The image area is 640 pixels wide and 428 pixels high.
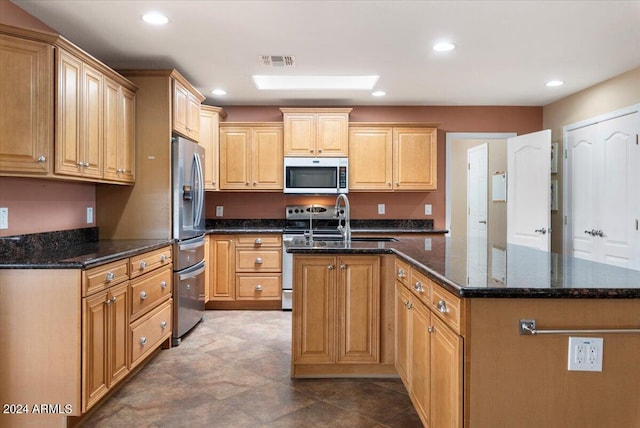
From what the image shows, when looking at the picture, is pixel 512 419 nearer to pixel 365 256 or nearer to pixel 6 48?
pixel 365 256

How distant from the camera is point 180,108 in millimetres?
3916

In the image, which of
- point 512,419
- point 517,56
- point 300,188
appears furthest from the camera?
point 300,188

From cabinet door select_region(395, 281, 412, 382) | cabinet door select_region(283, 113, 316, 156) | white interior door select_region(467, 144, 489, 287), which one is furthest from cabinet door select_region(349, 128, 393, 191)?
cabinet door select_region(395, 281, 412, 382)

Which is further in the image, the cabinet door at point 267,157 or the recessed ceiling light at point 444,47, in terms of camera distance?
the cabinet door at point 267,157

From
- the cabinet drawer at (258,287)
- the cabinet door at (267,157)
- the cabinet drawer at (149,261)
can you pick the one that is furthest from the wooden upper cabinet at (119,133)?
the cabinet drawer at (258,287)

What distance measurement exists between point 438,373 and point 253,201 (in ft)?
13.3

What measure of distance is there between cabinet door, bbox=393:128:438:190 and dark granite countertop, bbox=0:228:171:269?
9.45 ft

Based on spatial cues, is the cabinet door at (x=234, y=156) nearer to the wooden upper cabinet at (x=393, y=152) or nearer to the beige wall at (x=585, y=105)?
the wooden upper cabinet at (x=393, y=152)

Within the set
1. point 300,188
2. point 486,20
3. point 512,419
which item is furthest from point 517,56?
point 512,419

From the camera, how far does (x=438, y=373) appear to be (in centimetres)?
182

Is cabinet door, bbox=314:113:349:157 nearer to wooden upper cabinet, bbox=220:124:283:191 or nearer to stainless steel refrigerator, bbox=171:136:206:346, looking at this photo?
wooden upper cabinet, bbox=220:124:283:191

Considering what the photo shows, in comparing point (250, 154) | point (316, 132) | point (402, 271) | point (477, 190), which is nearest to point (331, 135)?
point (316, 132)

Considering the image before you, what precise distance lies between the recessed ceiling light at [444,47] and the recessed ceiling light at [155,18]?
202 cm

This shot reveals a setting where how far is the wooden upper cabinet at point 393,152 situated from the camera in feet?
17.0
